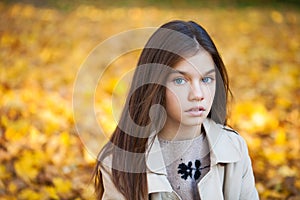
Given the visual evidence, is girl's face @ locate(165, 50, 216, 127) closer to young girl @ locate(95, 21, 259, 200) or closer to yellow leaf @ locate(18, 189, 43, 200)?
young girl @ locate(95, 21, 259, 200)

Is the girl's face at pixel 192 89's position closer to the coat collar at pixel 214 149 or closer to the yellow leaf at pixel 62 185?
the coat collar at pixel 214 149

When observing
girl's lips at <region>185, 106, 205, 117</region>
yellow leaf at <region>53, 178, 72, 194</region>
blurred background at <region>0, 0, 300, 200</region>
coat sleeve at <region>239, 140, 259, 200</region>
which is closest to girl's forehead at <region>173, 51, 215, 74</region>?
girl's lips at <region>185, 106, 205, 117</region>

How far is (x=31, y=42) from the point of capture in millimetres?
6230

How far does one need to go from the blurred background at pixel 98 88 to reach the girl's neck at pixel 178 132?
3.75 feet

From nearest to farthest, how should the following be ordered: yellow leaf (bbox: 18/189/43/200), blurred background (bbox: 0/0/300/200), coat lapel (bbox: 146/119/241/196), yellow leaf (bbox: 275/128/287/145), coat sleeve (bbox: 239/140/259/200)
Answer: coat lapel (bbox: 146/119/241/196), coat sleeve (bbox: 239/140/259/200), yellow leaf (bbox: 18/189/43/200), blurred background (bbox: 0/0/300/200), yellow leaf (bbox: 275/128/287/145)

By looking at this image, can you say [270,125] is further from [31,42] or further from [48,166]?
[31,42]

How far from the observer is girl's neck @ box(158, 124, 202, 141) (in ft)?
6.57

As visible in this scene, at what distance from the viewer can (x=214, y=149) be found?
2.03m

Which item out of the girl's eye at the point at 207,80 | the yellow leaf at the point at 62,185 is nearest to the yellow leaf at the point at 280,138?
the yellow leaf at the point at 62,185

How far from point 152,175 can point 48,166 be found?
5.10 ft

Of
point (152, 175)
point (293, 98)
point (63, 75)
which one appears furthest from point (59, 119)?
point (152, 175)

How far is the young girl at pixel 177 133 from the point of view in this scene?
6.19 feet

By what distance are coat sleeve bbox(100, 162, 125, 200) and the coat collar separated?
0.52 ft

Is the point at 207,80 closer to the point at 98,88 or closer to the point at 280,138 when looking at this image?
the point at 280,138
